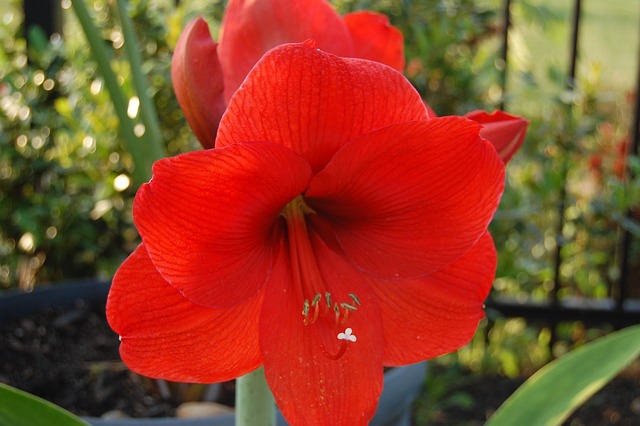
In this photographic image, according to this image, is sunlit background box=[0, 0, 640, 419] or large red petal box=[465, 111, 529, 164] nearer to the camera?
large red petal box=[465, 111, 529, 164]

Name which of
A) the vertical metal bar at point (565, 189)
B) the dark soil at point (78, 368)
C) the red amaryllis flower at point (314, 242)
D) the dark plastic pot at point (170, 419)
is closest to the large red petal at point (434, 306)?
the red amaryllis flower at point (314, 242)

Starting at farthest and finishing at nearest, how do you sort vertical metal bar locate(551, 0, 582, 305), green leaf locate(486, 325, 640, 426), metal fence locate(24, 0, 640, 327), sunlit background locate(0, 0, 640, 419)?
1. metal fence locate(24, 0, 640, 327)
2. vertical metal bar locate(551, 0, 582, 305)
3. sunlit background locate(0, 0, 640, 419)
4. green leaf locate(486, 325, 640, 426)

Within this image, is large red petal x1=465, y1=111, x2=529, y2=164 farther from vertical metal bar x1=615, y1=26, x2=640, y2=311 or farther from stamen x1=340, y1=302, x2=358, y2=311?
vertical metal bar x1=615, y1=26, x2=640, y2=311

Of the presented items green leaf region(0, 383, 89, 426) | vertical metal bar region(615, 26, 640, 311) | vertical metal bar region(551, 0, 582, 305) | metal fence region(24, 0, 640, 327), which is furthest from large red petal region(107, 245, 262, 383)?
vertical metal bar region(615, 26, 640, 311)

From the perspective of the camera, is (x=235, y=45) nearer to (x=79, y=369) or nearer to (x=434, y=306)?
(x=434, y=306)

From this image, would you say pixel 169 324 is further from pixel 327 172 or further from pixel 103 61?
pixel 103 61

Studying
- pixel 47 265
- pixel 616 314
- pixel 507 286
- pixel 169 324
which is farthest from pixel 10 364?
pixel 616 314
